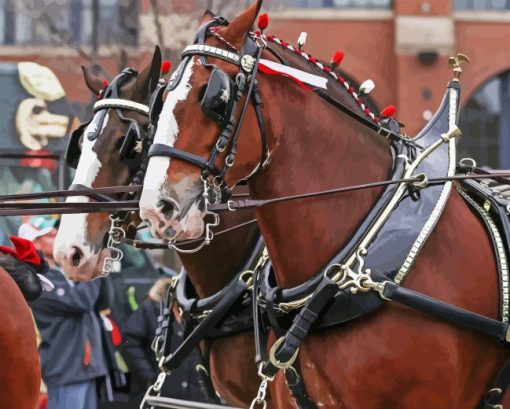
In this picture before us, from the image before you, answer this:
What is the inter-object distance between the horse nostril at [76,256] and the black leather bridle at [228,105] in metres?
1.00

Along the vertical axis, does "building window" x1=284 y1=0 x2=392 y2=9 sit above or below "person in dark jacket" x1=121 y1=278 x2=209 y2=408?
above

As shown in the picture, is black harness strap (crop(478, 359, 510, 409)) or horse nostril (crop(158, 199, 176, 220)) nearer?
horse nostril (crop(158, 199, 176, 220))

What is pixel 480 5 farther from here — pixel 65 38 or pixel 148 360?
pixel 148 360

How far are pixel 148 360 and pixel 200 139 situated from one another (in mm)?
4588

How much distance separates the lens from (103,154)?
15.5 ft

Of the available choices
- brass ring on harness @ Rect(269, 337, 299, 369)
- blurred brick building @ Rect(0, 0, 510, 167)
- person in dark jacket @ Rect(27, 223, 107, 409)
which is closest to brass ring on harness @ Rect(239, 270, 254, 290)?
brass ring on harness @ Rect(269, 337, 299, 369)

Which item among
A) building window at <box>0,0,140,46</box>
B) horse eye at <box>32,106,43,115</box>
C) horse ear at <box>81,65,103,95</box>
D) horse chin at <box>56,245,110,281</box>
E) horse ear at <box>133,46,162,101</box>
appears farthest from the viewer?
building window at <box>0,0,140,46</box>

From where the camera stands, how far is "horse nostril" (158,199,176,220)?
3.24 m

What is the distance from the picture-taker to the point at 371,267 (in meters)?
3.35

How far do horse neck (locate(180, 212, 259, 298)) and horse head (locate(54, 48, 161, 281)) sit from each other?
1.44ft

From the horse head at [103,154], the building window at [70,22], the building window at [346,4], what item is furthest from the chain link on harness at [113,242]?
the building window at [346,4]

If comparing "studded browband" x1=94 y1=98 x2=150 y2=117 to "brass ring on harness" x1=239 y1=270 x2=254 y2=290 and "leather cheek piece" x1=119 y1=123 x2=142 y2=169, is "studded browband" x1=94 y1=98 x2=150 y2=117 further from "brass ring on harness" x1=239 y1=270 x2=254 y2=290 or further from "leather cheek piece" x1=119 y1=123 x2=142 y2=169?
"brass ring on harness" x1=239 y1=270 x2=254 y2=290

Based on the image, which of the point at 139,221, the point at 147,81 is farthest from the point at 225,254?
the point at 147,81

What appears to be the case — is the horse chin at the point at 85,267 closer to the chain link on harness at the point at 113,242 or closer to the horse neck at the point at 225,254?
the chain link on harness at the point at 113,242
